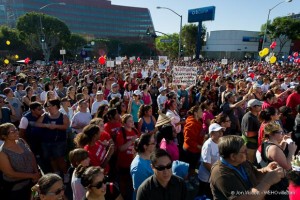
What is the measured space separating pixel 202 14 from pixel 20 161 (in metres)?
44.7

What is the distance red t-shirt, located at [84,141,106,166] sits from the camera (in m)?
3.82

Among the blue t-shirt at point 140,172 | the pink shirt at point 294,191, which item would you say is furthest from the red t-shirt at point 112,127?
the pink shirt at point 294,191

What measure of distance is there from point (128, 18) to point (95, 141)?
119858 millimetres

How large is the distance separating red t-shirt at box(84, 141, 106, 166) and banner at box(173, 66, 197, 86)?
4.95 meters

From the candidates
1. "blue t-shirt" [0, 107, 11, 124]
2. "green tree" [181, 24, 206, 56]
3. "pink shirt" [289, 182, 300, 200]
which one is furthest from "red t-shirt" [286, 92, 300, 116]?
"green tree" [181, 24, 206, 56]

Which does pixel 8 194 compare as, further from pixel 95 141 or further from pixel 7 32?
pixel 7 32

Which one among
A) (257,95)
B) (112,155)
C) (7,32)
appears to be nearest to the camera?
(112,155)

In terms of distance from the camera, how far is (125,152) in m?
4.15

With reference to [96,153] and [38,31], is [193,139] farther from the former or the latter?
[38,31]

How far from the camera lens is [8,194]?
3514mm

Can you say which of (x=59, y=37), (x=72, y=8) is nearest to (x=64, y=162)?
(x=59, y=37)

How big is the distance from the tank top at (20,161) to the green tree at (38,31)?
51429 millimetres

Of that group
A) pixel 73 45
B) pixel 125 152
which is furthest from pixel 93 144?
pixel 73 45

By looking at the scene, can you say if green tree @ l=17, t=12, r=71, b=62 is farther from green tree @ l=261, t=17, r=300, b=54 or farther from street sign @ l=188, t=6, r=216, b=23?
green tree @ l=261, t=17, r=300, b=54
